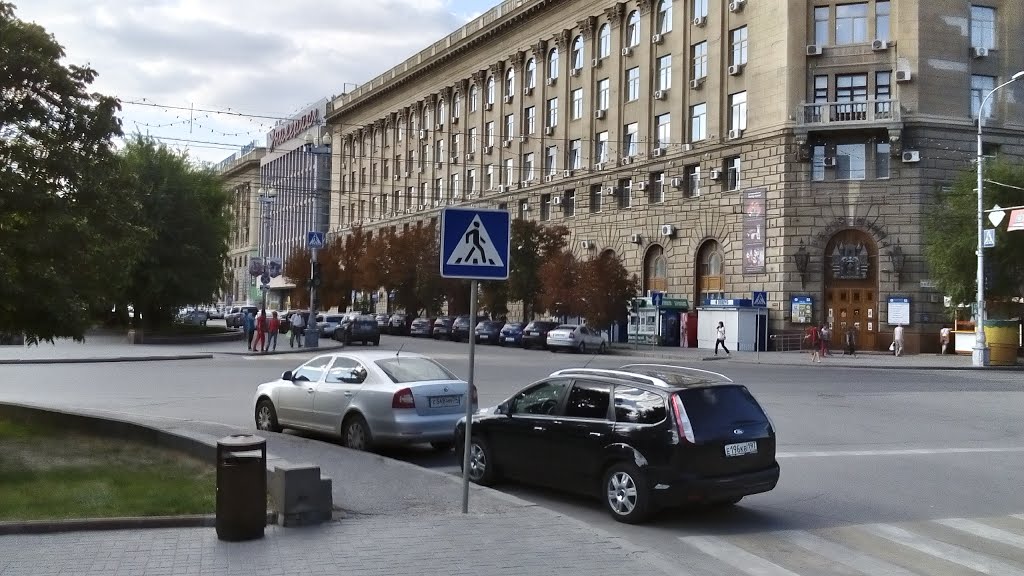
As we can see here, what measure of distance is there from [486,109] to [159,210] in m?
30.1

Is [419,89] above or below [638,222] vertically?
above

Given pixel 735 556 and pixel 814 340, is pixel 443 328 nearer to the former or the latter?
pixel 814 340

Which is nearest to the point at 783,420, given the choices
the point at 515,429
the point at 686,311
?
the point at 515,429

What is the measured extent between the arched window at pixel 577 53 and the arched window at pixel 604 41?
67.8 inches

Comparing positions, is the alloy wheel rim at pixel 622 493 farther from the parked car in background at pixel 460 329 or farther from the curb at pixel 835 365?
the parked car in background at pixel 460 329

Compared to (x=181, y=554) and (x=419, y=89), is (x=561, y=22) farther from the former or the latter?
(x=181, y=554)

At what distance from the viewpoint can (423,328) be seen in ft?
203

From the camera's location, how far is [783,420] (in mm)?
17672

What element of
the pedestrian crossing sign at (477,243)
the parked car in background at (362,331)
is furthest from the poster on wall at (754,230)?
the pedestrian crossing sign at (477,243)

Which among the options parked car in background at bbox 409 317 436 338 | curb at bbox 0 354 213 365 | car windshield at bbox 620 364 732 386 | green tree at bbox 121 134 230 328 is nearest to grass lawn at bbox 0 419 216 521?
car windshield at bbox 620 364 732 386

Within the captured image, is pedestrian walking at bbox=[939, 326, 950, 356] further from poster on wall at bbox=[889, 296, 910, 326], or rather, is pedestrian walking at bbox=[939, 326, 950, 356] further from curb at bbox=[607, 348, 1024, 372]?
curb at bbox=[607, 348, 1024, 372]

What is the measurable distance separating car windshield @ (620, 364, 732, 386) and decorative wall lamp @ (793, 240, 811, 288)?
121 ft

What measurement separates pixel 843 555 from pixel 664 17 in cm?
5017

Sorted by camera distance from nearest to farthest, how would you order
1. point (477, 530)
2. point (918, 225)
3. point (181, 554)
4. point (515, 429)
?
point (181, 554) < point (477, 530) < point (515, 429) < point (918, 225)
